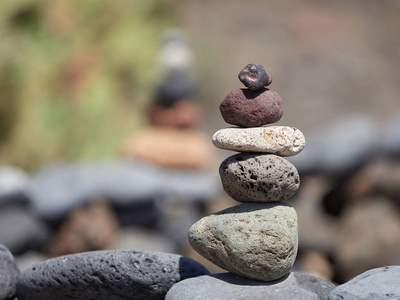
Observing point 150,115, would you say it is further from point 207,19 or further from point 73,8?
point 207,19

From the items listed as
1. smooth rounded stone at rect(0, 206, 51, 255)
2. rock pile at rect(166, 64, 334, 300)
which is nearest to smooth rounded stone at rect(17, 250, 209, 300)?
rock pile at rect(166, 64, 334, 300)

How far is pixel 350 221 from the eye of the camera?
19.2ft

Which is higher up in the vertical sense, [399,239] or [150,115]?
[150,115]

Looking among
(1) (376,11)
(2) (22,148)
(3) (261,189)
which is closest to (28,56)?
(2) (22,148)

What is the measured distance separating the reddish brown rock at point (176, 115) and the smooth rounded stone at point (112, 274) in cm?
398

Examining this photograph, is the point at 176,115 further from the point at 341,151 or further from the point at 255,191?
the point at 255,191

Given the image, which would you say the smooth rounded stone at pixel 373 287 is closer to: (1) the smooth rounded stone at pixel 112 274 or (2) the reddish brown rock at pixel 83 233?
(1) the smooth rounded stone at pixel 112 274

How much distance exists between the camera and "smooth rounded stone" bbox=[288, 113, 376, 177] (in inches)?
253

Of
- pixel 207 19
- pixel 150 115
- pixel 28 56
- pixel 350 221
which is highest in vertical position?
pixel 207 19

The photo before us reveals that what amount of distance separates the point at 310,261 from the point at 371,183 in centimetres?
140

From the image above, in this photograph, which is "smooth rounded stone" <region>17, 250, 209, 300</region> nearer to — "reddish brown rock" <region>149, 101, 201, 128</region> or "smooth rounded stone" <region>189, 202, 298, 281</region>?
"smooth rounded stone" <region>189, 202, 298, 281</region>

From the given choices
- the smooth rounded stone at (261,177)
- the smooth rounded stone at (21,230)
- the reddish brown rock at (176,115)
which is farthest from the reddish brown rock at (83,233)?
the smooth rounded stone at (261,177)

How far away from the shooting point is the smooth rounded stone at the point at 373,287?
2.23m

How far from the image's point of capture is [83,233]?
5246 millimetres
